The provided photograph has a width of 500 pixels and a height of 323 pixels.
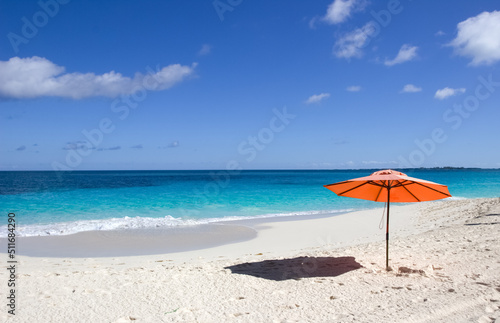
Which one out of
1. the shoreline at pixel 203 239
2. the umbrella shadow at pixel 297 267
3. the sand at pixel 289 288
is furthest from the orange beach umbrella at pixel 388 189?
the shoreline at pixel 203 239

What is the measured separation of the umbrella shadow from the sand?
2cm

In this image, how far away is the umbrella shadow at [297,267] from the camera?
6422mm

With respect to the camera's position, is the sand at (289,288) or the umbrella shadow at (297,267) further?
the umbrella shadow at (297,267)

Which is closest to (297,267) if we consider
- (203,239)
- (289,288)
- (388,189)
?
(289,288)

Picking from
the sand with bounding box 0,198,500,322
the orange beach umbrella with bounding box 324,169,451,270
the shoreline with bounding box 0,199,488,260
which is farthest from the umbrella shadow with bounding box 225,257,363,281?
the shoreline with bounding box 0,199,488,260

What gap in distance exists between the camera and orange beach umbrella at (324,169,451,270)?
5996 mm

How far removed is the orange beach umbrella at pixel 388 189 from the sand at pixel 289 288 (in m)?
1.08

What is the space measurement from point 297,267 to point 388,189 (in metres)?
2.39

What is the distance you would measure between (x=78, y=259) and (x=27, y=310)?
4670mm

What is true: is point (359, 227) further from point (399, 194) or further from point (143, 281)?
point (143, 281)

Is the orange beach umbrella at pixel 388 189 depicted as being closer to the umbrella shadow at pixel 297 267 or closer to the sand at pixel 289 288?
the umbrella shadow at pixel 297 267

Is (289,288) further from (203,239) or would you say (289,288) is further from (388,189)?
(203,239)

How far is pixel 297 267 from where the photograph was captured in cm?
698

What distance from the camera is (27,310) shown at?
491cm
